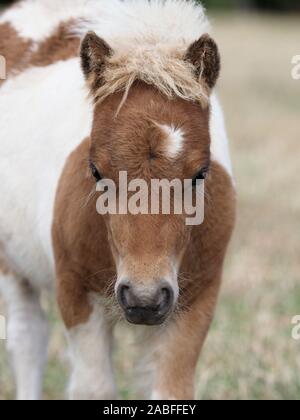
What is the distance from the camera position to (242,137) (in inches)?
579

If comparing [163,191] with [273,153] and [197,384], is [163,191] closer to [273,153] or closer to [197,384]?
[197,384]

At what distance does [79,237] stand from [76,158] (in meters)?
0.40

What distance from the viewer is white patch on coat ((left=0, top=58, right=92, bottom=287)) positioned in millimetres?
4836

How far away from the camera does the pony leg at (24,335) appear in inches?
212

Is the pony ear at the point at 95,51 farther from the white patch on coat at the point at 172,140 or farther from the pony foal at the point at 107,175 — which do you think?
the white patch on coat at the point at 172,140

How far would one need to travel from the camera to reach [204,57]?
396cm

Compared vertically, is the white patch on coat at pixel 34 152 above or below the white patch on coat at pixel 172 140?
below

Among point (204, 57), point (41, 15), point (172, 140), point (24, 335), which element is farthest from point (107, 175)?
point (41, 15)

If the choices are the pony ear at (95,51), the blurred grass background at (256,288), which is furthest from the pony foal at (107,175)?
the blurred grass background at (256,288)

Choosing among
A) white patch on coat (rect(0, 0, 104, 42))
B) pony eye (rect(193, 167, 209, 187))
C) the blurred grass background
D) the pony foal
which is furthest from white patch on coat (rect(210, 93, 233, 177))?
the blurred grass background

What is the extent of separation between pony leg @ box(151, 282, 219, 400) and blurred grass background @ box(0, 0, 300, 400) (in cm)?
70

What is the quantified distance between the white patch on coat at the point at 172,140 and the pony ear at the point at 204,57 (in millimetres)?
325

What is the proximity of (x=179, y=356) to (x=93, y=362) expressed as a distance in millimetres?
465

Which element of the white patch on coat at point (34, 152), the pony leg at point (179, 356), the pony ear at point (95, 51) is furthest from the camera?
the white patch on coat at point (34, 152)
